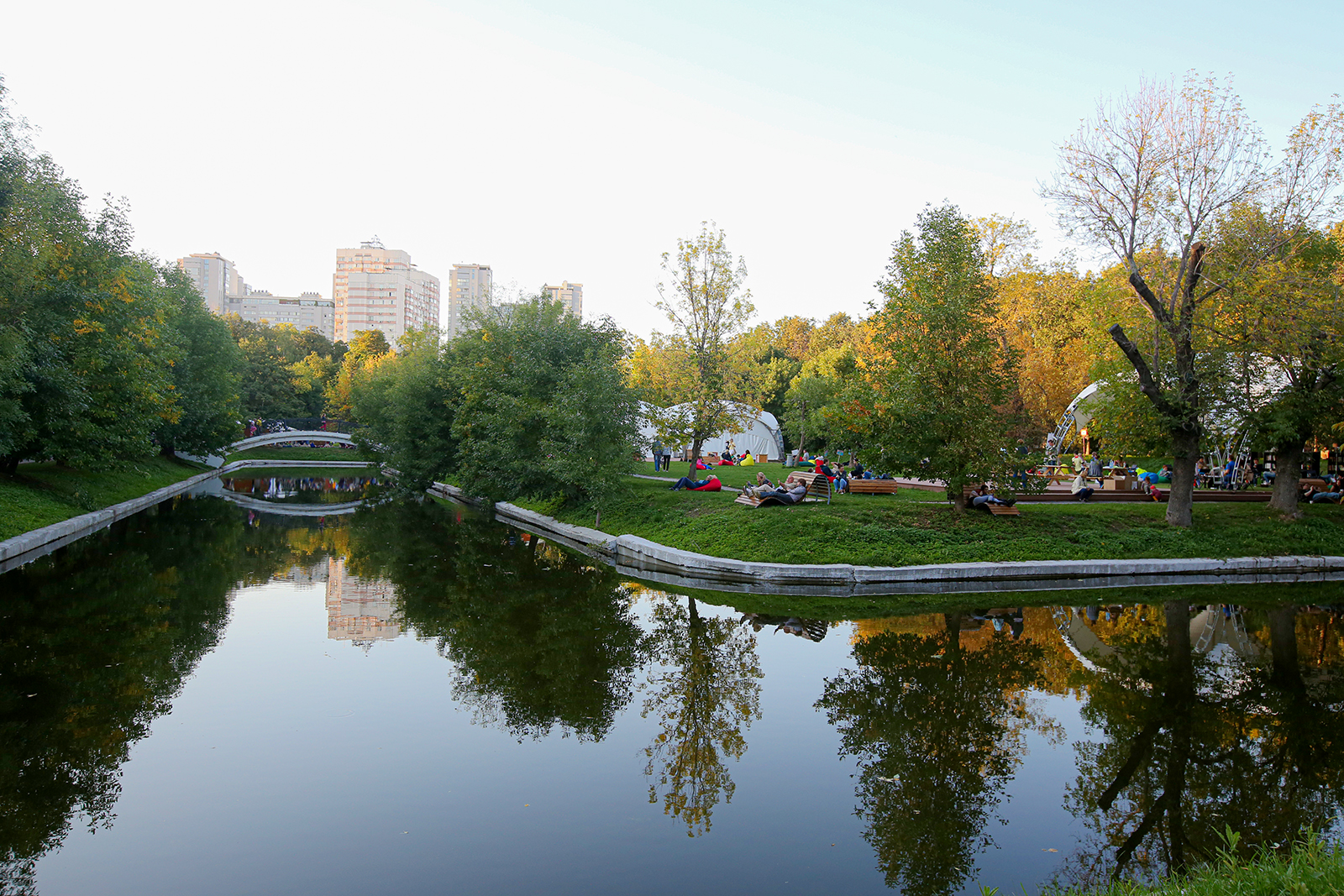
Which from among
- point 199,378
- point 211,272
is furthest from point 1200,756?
point 211,272

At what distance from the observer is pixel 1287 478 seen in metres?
21.8

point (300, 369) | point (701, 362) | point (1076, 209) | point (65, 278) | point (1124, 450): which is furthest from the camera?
point (300, 369)

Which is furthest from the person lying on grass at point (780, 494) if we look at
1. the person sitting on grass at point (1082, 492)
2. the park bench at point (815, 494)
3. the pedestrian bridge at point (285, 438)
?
the pedestrian bridge at point (285, 438)

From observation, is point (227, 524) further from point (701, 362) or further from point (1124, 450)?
point (1124, 450)

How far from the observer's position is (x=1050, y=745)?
8227 millimetres

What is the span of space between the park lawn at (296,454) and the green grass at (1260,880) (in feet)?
228

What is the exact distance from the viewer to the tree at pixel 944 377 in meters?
19.2

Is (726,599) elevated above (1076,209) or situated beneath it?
situated beneath

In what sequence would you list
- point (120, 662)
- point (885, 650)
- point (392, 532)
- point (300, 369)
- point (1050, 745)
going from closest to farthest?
point (1050, 745)
point (120, 662)
point (885, 650)
point (392, 532)
point (300, 369)

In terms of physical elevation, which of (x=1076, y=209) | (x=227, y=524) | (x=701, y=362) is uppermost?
(x=1076, y=209)

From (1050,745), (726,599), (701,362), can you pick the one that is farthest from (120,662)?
(701,362)

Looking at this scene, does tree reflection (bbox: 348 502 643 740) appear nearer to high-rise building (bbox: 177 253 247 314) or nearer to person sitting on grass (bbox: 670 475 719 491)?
person sitting on grass (bbox: 670 475 719 491)

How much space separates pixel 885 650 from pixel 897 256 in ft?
40.9

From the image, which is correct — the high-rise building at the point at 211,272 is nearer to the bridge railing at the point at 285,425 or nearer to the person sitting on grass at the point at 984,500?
the bridge railing at the point at 285,425
